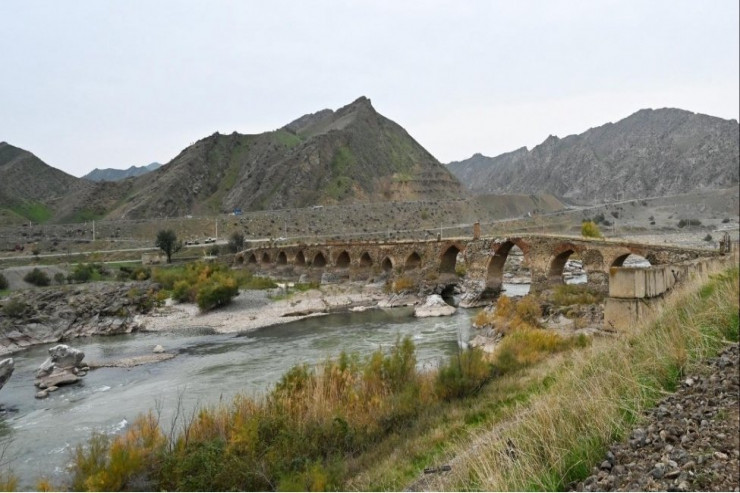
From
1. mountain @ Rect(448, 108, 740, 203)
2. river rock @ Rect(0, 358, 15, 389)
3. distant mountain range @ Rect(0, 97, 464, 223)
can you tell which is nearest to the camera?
river rock @ Rect(0, 358, 15, 389)

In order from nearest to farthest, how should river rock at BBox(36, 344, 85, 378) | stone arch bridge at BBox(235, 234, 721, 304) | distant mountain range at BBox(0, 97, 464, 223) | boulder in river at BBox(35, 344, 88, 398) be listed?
boulder in river at BBox(35, 344, 88, 398) → river rock at BBox(36, 344, 85, 378) → stone arch bridge at BBox(235, 234, 721, 304) → distant mountain range at BBox(0, 97, 464, 223)

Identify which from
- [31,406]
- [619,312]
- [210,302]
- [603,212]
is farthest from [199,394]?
[603,212]

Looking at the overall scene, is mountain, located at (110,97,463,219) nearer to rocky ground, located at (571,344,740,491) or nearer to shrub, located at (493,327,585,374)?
shrub, located at (493,327,585,374)

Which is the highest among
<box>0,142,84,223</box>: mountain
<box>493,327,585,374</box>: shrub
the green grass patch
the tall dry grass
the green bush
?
<box>0,142,84,223</box>: mountain

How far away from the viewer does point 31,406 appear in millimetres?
13945

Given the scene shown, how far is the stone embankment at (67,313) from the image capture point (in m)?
24.6

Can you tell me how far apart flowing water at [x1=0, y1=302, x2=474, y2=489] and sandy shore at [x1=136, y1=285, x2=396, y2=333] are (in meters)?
1.45

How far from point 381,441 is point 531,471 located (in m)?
4.66

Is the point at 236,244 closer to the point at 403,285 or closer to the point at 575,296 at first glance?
the point at 403,285

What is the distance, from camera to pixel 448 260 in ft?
111

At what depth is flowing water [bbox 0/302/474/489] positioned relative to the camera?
11.3m

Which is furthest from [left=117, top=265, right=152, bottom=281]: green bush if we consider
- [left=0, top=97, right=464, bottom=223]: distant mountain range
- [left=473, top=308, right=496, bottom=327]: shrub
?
[left=0, top=97, right=464, bottom=223]: distant mountain range

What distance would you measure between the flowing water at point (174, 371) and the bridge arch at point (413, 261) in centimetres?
852

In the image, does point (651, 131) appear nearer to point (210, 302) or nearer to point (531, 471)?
point (210, 302)
